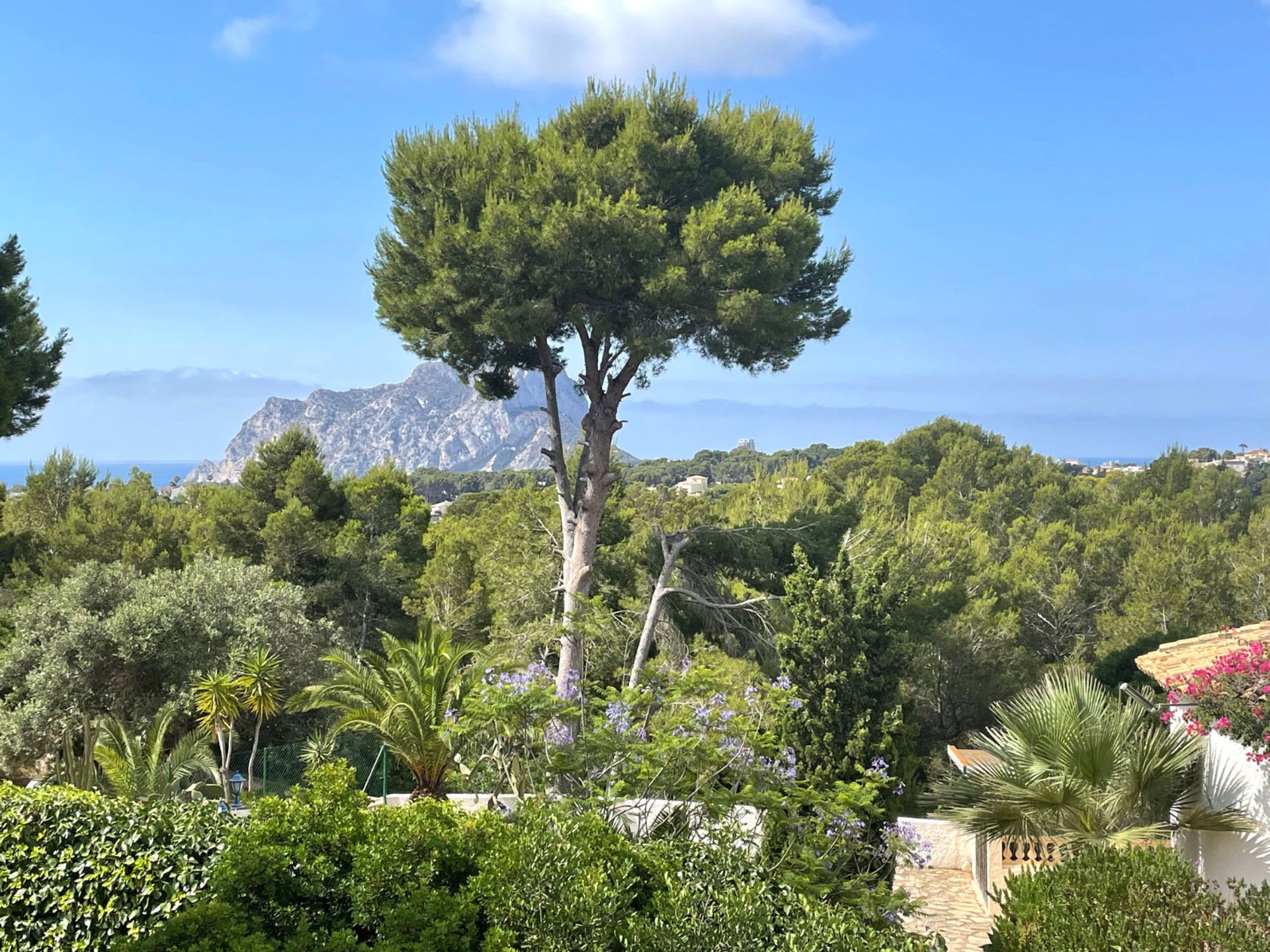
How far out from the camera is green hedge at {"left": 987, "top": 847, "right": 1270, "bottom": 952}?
4148 millimetres

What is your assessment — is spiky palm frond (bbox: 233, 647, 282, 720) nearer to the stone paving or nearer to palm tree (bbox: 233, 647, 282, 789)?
palm tree (bbox: 233, 647, 282, 789)

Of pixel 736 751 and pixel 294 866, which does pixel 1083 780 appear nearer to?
pixel 736 751

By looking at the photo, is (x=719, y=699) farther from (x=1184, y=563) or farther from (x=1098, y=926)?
(x=1184, y=563)

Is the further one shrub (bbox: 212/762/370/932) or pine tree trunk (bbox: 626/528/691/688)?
pine tree trunk (bbox: 626/528/691/688)

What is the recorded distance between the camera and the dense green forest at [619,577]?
13.7 m

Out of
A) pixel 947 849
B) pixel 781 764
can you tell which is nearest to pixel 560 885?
pixel 781 764

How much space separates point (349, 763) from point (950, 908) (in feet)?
26.3

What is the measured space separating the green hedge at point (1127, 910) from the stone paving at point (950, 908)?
394 centimetres

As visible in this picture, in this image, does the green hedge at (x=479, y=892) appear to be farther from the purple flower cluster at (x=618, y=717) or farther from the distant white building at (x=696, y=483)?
the distant white building at (x=696, y=483)

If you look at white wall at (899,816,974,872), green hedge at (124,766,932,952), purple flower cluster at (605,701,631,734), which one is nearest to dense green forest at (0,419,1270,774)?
purple flower cluster at (605,701,631,734)

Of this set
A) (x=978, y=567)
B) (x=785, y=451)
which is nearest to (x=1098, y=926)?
(x=978, y=567)

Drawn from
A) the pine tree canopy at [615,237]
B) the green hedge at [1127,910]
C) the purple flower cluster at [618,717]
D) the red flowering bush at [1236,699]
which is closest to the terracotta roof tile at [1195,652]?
the red flowering bush at [1236,699]

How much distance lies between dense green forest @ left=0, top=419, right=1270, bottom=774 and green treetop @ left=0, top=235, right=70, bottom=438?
358cm

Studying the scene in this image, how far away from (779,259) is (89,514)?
18.5 meters
